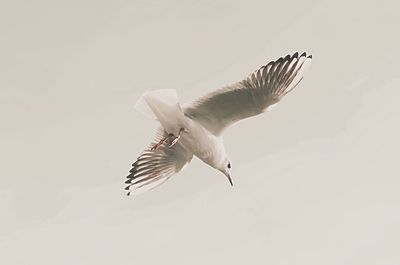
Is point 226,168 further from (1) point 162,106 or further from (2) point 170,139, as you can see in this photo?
(1) point 162,106

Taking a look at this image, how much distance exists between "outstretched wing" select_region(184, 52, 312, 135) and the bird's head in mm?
663

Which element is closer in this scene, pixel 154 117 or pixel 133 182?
pixel 154 117

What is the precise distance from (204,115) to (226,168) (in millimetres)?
842

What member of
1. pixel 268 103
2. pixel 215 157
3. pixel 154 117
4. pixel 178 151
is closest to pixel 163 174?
pixel 178 151

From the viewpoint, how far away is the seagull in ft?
17.7

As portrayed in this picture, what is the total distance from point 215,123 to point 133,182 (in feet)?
3.76

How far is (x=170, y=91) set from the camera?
17.6ft

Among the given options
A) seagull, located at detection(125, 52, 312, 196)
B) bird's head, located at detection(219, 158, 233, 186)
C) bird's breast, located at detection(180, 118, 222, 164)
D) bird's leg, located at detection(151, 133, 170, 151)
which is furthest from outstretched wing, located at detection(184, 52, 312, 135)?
bird's head, located at detection(219, 158, 233, 186)

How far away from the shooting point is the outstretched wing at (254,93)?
17.7 ft

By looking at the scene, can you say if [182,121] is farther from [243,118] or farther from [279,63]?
[279,63]

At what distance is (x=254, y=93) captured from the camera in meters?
5.51

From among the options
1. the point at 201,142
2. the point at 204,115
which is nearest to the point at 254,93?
the point at 204,115

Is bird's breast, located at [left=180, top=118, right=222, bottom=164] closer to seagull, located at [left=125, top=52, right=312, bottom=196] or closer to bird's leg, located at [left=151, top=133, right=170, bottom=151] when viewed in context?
seagull, located at [left=125, top=52, right=312, bottom=196]

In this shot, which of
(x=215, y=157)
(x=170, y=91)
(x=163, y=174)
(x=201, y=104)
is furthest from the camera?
(x=163, y=174)
